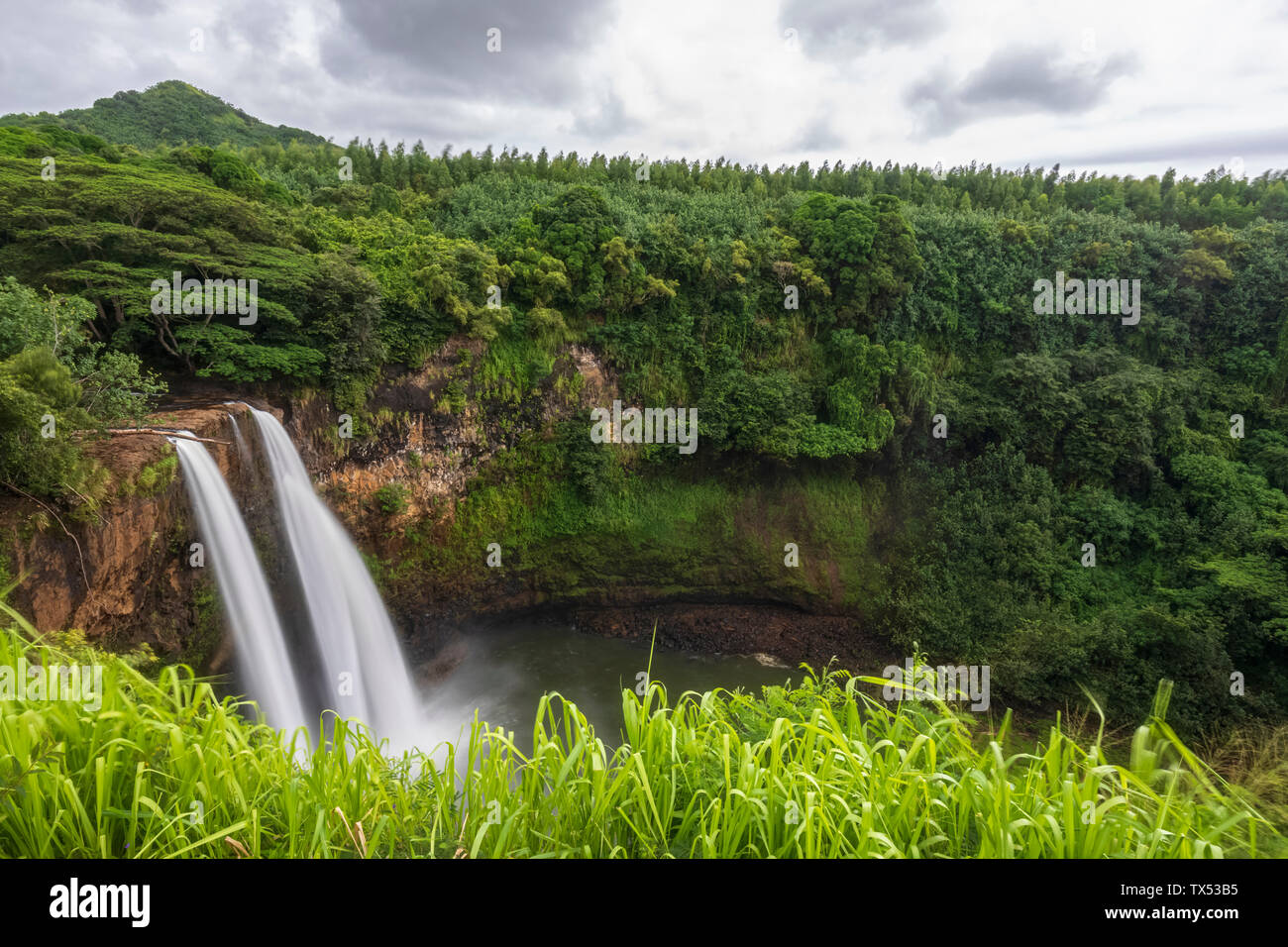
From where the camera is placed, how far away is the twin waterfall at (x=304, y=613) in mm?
8016

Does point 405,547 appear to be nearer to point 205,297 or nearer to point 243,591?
point 243,591

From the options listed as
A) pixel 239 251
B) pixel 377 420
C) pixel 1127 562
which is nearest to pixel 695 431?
pixel 377 420

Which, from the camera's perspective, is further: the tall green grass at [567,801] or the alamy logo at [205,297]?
the alamy logo at [205,297]

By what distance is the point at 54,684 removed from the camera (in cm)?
204

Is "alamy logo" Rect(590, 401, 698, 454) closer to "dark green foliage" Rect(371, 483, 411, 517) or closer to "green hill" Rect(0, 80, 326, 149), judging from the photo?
"dark green foliage" Rect(371, 483, 411, 517)

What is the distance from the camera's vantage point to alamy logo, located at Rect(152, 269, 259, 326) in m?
9.21

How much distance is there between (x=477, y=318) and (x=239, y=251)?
162 inches

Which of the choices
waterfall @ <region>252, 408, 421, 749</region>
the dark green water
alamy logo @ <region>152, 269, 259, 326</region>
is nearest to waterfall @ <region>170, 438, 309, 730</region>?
waterfall @ <region>252, 408, 421, 749</region>

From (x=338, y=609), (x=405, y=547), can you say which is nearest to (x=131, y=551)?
(x=338, y=609)

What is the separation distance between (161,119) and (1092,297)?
1337 inches
